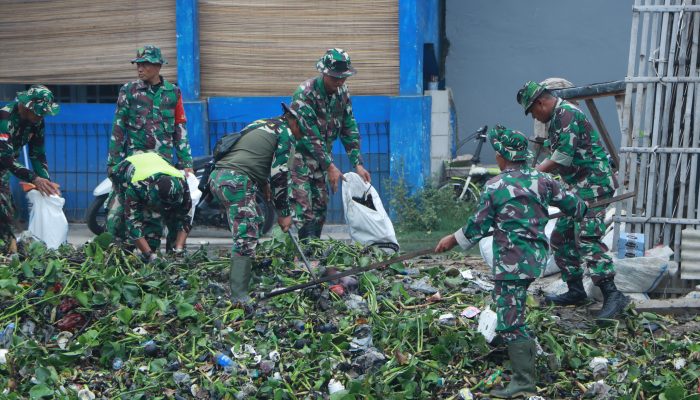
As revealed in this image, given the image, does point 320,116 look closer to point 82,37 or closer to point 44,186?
point 44,186

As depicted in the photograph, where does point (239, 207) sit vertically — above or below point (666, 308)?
above

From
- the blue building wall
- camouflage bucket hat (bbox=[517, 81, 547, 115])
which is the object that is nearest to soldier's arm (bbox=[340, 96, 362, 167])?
camouflage bucket hat (bbox=[517, 81, 547, 115])

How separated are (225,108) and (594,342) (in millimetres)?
6764

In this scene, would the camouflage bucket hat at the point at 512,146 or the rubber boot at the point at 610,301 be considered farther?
the rubber boot at the point at 610,301

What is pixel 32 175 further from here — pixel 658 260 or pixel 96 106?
pixel 658 260

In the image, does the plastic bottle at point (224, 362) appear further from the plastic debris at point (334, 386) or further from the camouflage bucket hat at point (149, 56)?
the camouflage bucket hat at point (149, 56)

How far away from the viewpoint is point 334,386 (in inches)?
227

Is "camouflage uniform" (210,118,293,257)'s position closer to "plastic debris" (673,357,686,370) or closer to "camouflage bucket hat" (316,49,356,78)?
"camouflage bucket hat" (316,49,356,78)

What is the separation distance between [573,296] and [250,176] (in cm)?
256

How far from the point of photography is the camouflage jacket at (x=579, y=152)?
6961 millimetres

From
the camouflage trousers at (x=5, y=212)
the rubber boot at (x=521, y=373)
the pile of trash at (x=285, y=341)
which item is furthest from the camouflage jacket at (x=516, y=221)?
the camouflage trousers at (x=5, y=212)

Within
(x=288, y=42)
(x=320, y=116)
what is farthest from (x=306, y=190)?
(x=288, y=42)

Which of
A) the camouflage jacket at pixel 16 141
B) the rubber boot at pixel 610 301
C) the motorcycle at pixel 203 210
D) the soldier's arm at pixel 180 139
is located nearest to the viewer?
the rubber boot at pixel 610 301

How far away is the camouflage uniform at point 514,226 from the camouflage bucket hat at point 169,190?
3041mm
